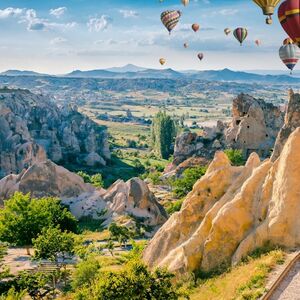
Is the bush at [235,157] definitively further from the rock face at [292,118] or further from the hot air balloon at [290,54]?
the hot air balloon at [290,54]

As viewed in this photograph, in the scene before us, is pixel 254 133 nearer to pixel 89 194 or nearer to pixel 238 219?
pixel 89 194

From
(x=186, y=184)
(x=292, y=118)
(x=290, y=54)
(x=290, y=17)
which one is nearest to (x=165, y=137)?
(x=186, y=184)

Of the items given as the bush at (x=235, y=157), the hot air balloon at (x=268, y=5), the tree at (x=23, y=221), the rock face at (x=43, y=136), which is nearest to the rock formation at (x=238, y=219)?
the hot air balloon at (x=268, y=5)

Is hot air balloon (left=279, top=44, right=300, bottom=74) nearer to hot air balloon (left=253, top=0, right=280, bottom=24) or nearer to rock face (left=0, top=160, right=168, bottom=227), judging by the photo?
hot air balloon (left=253, top=0, right=280, bottom=24)

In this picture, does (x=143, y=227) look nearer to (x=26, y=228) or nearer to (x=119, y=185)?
(x=119, y=185)

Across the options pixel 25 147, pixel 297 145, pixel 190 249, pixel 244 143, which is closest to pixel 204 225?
pixel 190 249

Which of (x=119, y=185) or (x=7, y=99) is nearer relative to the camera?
(x=119, y=185)
